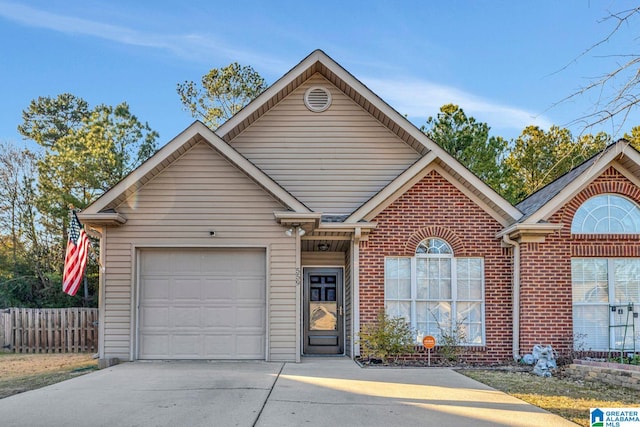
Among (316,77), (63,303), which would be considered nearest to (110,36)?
(316,77)

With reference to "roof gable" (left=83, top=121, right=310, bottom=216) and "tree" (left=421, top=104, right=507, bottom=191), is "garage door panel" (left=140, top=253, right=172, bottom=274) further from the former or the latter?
"tree" (left=421, top=104, right=507, bottom=191)

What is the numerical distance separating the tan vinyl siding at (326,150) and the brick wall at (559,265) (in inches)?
140

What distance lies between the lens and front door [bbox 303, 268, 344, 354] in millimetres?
14633

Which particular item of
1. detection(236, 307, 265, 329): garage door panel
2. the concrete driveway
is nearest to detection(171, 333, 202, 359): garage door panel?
detection(236, 307, 265, 329): garage door panel

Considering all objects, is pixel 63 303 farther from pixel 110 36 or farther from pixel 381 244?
pixel 381 244

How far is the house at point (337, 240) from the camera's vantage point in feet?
39.0

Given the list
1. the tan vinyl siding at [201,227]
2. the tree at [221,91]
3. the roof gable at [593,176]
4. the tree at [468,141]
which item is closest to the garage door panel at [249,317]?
the tan vinyl siding at [201,227]

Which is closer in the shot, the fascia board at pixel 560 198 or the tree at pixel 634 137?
the tree at pixel 634 137

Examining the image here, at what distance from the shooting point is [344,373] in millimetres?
10414

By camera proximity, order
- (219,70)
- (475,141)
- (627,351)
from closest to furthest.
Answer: (627,351) < (475,141) < (219,70)

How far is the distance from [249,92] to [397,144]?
54.0 ft

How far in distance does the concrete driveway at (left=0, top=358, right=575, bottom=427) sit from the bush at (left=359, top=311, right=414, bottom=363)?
1.80 meters

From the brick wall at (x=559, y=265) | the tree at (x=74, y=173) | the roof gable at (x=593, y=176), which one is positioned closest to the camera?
the roof gable at (x=593, y=176)

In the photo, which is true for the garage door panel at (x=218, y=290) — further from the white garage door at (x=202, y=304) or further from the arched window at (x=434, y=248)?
the arched window at (x=434, y=248)
